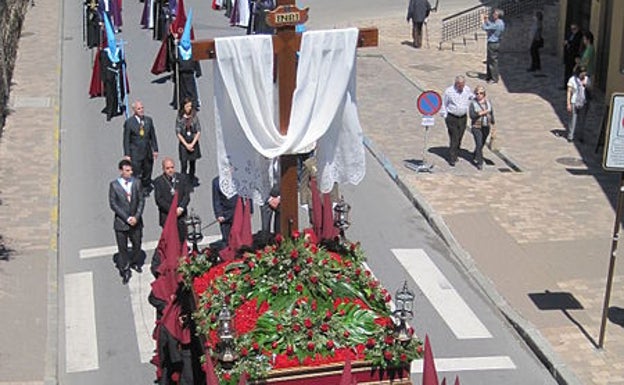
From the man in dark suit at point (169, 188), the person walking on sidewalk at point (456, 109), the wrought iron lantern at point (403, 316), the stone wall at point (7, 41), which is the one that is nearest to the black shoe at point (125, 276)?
the man in dark suit at point (169, 188)

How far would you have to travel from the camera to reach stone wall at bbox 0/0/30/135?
76.8ft

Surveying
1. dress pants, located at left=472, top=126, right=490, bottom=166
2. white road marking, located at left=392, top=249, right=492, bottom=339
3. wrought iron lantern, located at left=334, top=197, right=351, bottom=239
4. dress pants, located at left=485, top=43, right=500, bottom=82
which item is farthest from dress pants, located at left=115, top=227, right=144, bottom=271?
dress pants, located at left=485, top=43, right=500, bottom=82

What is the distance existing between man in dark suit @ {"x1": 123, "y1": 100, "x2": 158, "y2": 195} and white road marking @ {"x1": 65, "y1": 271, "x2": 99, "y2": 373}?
273cm

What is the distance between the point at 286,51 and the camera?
9602 mm

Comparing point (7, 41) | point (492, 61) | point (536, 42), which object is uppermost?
point (7, 41)

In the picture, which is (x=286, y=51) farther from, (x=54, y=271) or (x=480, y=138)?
(x=480, y=138)

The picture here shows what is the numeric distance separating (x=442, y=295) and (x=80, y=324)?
16.5 ft

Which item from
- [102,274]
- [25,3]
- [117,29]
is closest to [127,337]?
[102,274]

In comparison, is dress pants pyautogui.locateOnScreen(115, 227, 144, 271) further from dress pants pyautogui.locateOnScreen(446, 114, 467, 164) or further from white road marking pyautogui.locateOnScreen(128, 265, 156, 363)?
dress pants pyautogui.locateOnScreen(446, 114, 467, 164)

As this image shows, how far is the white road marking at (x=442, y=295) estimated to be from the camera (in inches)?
564

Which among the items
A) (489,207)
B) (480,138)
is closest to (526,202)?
(489,207)

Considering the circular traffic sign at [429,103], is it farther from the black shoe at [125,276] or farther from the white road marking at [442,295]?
the black shoe at [125,276]

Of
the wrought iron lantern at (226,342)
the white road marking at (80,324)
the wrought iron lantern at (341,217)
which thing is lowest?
the white road marking at (80,324)

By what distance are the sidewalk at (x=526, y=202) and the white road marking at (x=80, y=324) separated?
18.0 ft
